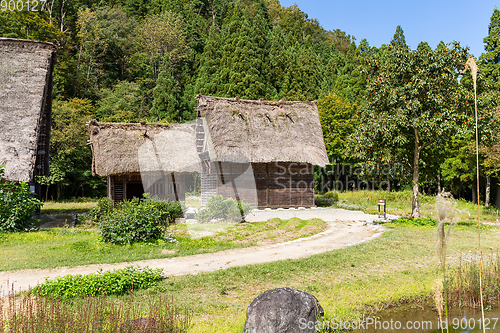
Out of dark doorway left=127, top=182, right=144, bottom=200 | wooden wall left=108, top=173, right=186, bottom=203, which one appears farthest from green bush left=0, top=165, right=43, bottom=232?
dark doorway left=127, top=182, right=144, bottom=200

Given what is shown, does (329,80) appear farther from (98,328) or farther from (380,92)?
(98,328)

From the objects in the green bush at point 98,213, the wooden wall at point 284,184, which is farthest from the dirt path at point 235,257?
the green bush at point 98,213

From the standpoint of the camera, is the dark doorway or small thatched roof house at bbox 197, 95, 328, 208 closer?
the dark doorway

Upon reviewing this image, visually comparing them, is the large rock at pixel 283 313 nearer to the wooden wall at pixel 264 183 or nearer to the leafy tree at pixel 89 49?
the wooden wall at pixel 264 183

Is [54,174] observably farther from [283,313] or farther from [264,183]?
[283,313]

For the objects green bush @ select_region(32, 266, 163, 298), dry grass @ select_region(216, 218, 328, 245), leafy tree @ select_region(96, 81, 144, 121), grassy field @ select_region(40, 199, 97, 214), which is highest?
leafy tree @ select_region(96, 81, 144, 121)

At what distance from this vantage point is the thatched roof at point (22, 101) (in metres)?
14.8

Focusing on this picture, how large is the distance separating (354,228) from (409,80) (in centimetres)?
724

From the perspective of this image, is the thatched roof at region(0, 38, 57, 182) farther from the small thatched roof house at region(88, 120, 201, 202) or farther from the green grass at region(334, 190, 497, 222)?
the green grass at region(334, 190, 497, 222)

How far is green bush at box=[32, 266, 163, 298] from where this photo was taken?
6773 mm

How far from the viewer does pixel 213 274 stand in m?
8.51

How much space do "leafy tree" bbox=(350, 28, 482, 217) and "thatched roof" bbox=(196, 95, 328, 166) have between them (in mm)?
7153

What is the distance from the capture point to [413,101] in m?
15.8

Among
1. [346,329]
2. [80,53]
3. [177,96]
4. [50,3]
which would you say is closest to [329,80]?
[177,96]
